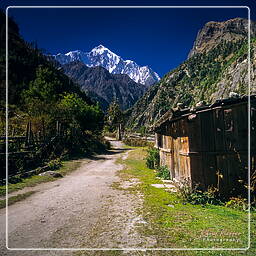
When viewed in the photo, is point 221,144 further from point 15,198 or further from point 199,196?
point 15,198

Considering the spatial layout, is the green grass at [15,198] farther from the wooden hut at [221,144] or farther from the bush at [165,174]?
the bush at [165,174]

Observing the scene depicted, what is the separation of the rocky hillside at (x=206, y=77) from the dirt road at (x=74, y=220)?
60.2m

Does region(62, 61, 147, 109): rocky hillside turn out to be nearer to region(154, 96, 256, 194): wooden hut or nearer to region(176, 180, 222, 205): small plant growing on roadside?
region(154, 96, 256, 194): wooden hut

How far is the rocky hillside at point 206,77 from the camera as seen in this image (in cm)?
6773

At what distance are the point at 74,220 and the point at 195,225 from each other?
126 inches

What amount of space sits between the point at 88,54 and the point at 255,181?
6.36 meters

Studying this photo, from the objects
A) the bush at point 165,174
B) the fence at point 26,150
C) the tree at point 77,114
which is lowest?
the bush at point 165,174

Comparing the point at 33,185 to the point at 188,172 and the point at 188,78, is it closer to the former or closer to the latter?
the point at 188,172

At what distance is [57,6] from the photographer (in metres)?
3.76

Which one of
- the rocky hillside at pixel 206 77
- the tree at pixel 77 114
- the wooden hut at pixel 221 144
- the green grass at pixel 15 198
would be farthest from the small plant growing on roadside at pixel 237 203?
the rocky hillside at pixel 206 77

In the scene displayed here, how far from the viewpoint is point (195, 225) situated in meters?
4.62

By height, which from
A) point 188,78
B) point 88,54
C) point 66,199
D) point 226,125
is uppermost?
point 188,78

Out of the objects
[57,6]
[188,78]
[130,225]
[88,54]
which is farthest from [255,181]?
[188,78]

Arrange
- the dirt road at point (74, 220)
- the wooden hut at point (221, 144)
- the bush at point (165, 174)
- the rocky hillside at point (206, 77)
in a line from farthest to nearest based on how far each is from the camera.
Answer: the rocky hillside at point (206, 77)
the bush at point (165, 174)
the wooden hut at point (221, 144)
the dirt road at point (74, 220)
